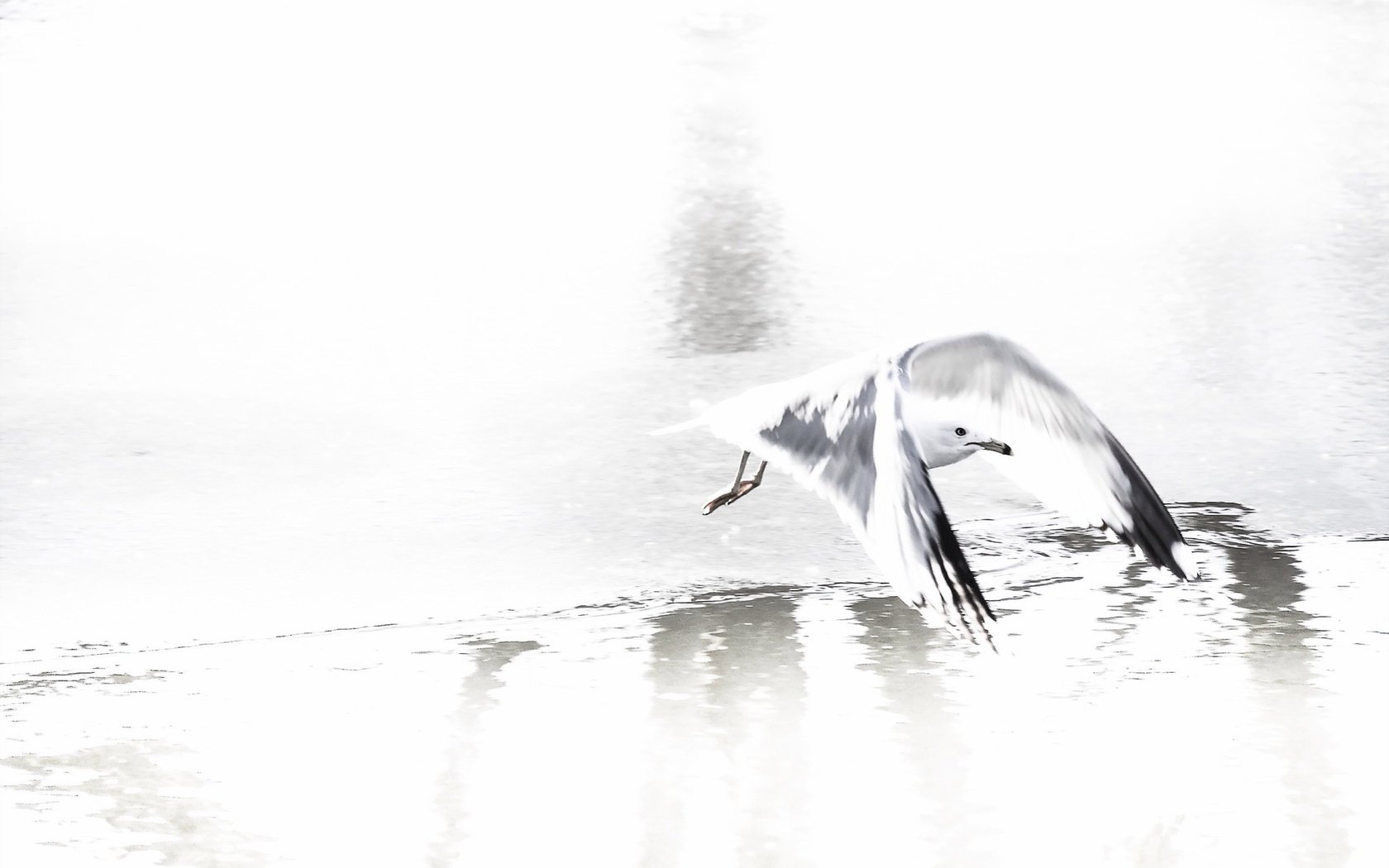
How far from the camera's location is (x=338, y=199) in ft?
20.0

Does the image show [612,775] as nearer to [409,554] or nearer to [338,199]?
[409,554]

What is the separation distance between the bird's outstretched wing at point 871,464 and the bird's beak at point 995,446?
221 mm

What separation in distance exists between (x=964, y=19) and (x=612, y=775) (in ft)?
21.7

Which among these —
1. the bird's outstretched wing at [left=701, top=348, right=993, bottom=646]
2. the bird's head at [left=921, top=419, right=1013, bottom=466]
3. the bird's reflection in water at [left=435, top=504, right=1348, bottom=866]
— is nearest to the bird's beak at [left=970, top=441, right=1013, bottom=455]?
the bird's head at [left=921, top=419, right=1013, bottom=466]

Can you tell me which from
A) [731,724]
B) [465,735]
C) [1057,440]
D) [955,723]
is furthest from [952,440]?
[465,735]

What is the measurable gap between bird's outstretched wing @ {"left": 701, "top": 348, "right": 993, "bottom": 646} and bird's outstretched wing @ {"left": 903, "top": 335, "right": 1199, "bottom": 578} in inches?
8.8

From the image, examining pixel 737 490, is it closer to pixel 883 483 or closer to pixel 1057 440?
pixel 1057 440

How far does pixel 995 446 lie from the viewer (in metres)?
2.66

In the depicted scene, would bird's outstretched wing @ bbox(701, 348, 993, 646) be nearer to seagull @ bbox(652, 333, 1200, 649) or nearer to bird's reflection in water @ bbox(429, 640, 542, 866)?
seagull @ bbox(652, 333, 1200, 649)

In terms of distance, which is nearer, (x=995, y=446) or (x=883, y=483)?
(x=883, y=483)

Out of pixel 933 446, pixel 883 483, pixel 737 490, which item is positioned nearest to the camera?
pixel 883 483

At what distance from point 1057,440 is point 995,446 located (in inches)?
4.3

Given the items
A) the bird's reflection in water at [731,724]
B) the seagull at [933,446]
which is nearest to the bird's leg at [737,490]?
the seagull at [933,446]

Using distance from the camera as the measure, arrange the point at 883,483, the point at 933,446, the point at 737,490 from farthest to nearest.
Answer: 1. the point at 737,490
2. the point at 933,446
3. the point at 883,483
